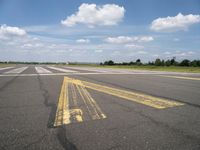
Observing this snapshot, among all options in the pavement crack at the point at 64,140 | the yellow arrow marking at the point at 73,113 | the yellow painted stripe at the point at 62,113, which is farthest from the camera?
the yellow arrow marking at the point at 73,113

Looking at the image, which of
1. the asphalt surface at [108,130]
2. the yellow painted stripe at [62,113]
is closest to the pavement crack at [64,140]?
the asphalt surface at [108,130]

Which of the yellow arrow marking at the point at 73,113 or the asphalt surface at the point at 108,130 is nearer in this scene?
the asphalt surface at the point at 108,130

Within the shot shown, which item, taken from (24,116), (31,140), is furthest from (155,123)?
(24,116)

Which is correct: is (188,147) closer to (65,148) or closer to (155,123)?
(155,123)

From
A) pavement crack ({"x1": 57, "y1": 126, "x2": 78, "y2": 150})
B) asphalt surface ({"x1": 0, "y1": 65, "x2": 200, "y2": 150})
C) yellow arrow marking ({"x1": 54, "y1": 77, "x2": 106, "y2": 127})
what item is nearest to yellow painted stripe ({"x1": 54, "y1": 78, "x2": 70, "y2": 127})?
yellow arrow marking ({"x1": 54, "y1": 77, "x2": 106, "y2": 127})

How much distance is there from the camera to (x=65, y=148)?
2971 millimetres

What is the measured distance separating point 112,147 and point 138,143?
1.48ft

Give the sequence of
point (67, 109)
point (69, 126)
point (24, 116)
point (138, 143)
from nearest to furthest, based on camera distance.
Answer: point (138, 143) → point (69, 126) → point (24, 116) → point (67, 109)

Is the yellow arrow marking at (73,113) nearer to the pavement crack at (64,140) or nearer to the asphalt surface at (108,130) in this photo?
the asphalt surface at (108,130)

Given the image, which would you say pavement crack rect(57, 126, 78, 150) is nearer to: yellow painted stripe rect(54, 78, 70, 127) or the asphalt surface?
the asphalt surface

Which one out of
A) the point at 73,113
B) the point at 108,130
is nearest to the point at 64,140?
the point at 108,130

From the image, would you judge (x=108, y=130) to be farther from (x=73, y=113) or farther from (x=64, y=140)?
(x=73, y=113)

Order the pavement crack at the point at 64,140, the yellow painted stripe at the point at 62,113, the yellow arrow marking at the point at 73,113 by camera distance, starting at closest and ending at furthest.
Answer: the pavement crack at the point at 64,140, the yellow painted stripe at the point at 62,113, the yellow arrow marking at the point at 73,113

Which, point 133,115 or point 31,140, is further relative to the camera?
point 133,115
